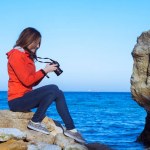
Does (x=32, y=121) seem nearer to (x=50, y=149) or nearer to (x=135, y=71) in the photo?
(x=50, y=149)

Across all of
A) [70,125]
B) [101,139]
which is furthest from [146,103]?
[101,139]

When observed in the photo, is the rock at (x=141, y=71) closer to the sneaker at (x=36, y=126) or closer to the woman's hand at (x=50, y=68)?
the woman's hand at (x=50, y=68)

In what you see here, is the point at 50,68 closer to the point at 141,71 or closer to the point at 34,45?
the point at 34,45

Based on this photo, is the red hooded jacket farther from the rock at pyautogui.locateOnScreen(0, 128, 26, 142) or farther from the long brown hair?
the rock at pyautogui.locateOnScreen(0, 128, 26, 142)

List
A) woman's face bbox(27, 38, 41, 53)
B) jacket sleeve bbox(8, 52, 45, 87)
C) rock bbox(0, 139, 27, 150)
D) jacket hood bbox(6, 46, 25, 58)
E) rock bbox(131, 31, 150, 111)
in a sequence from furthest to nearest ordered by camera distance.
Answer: rock bbox(131, 31, 150, 111) < woman's face bbox(27, 38, 41, 53) < jacket hood bbox(6, 46, 25, 58) < jacket sleeve bbox(8, 52, 45, 87) < rock bbox(0, 139, 27, 150)

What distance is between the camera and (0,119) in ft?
36.3

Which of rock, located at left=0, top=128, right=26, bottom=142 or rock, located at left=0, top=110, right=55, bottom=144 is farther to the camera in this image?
rock, located at left=0, top=110, right=55, bottom=144

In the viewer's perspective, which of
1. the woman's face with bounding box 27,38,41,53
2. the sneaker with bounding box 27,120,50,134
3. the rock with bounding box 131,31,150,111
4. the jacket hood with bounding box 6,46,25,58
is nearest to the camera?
the jacket hood with bounding box 6,46,25,58

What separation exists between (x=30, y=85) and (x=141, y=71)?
138 inches

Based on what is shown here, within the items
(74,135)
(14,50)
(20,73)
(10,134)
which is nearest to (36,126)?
(10,134)

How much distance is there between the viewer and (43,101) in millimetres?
10672

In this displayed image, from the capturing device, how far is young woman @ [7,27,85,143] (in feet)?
34.4

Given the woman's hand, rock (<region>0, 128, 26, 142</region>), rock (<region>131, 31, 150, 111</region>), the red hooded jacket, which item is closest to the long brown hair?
the red hooded jacket

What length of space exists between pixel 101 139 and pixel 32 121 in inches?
378
